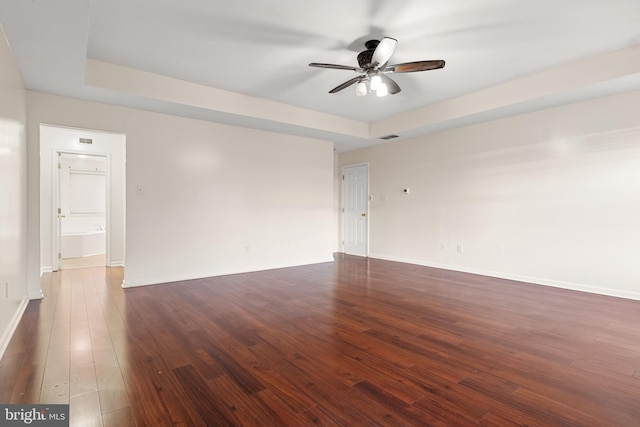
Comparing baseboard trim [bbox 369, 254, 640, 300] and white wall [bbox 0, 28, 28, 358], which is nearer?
white wall [bbox 0, 28, 28, 358]

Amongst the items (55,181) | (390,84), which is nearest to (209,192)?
(55,181)

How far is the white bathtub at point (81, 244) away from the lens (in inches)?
263

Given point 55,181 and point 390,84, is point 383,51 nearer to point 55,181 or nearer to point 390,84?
point 390,84

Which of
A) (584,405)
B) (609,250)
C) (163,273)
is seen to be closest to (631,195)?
(609,250)

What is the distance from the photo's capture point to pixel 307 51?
3.32m

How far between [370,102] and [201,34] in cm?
271

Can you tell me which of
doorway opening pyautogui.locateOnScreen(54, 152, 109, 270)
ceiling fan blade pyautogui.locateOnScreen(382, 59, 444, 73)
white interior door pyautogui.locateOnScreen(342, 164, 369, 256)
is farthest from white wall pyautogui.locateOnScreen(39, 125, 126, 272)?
white interior door pyautogui.locateOnScreen(342, 164, 369, 256)

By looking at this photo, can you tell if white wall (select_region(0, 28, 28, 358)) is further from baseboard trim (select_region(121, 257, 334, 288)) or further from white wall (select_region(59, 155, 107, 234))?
white wall (select_region(59, 155, 107, 234))

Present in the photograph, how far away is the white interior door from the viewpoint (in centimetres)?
725

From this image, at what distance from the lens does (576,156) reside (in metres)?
4.23

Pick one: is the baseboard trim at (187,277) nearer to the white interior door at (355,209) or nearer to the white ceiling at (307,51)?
the white interior door at (355,209)

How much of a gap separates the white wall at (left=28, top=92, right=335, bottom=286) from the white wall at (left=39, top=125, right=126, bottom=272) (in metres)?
1.14

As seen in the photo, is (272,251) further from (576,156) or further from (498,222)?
(576,156)

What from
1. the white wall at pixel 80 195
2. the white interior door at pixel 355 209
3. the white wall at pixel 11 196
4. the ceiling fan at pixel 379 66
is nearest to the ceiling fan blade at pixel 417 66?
the ceiling fan at pixel 379 66
